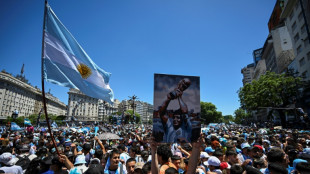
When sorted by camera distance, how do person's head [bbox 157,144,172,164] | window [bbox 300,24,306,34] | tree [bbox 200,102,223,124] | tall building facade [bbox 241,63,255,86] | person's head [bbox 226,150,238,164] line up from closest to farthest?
person's head [bbox 157,144,172,164], person's head [bbox 226,150,238,164], window [bbox 300,24,306,34], tree [bbox 200,102,223,124], tall building facade [bbox 241,63,255,86]

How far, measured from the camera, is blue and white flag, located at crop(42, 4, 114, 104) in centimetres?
403

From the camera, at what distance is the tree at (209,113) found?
90.0 m

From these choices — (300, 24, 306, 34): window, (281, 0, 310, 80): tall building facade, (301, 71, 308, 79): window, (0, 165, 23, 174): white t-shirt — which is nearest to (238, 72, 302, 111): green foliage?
(301, 71, 308, 79): window

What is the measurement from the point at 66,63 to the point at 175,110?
328 cm

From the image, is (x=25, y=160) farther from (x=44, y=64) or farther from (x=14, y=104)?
(x=14, y=104)

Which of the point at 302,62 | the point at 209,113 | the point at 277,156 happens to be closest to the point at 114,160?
the point at 277,156

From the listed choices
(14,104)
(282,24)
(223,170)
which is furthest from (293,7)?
(14,104)

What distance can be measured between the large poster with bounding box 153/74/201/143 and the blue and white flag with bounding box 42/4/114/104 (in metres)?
2.73

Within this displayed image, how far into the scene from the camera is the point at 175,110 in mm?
2709

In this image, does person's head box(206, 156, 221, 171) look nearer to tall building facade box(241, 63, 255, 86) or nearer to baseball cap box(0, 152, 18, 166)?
baseball cap box(0, 152, 18, 166)

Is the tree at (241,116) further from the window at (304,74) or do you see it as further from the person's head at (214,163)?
the person's head at (214,163)

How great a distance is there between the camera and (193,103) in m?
2.75

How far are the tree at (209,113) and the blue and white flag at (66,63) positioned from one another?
8950 cm

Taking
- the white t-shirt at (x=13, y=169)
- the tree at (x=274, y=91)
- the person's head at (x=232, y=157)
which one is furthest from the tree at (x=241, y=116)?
the white t-shirt at (x=13, y=169)
